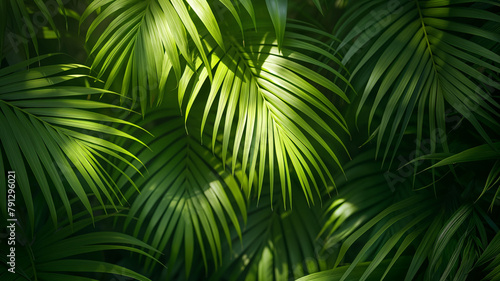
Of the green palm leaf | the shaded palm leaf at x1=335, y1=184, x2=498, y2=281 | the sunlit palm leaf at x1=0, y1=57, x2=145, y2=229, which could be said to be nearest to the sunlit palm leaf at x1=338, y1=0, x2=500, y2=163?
the shaded palm leaf at x1=335, y1=184, x2=498, y2=281

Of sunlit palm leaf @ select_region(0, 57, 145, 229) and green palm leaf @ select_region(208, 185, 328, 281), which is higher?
sunlit palm leaf @ select_region(0, 57, 145, 229)

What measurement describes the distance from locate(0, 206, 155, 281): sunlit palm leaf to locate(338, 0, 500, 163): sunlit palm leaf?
55 cm

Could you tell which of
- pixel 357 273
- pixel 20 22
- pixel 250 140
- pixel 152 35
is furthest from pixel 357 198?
pixel 20 22

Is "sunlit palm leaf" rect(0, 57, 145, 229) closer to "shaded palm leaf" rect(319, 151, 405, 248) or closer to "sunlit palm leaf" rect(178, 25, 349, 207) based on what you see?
"sunlit palm leaf" rect(178, 25, 349, 207)

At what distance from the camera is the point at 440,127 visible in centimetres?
78

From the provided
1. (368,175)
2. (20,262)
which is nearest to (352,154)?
(368,175)

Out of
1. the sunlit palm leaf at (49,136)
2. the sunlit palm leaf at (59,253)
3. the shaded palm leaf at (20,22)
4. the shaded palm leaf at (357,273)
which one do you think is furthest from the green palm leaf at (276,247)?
the shaded palm leaf at (20,22)

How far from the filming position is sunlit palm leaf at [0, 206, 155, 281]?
0.76 metres

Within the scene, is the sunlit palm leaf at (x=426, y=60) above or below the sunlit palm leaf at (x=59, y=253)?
above

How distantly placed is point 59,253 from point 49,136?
24 centimetres

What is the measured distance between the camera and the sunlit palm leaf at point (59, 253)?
760 millimetres

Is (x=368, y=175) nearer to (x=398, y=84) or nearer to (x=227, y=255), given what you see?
(x=398, y=84)

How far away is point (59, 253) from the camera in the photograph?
0.79m

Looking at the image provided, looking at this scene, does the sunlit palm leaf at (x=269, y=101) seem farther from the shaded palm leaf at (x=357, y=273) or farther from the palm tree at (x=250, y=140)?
the shaded palm leaf at (x=357, y=273)
